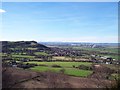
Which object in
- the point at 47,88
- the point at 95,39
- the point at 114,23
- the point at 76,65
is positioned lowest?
the point at 47,88

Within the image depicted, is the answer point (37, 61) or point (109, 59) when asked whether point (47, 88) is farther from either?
point (109, 59)

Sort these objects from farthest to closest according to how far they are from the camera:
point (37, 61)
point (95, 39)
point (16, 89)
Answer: point (95, 39)
point (37, 61)
point (16, 89)

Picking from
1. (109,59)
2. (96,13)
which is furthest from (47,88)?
(96,13)

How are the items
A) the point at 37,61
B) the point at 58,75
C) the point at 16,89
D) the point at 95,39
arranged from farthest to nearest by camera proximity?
1. the point at 95,39
2. the point at 37,61
3. the point at 58,75
4. the point at 16,89

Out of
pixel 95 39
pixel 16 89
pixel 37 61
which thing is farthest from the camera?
pixel 95 39

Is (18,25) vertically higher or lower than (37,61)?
higher

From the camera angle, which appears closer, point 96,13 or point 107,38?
point 107,38

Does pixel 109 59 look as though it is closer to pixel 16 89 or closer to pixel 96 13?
pixel 96 13

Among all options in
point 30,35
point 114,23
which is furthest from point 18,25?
point 114,23

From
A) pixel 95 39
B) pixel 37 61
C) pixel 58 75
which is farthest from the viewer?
pixel 95 39
